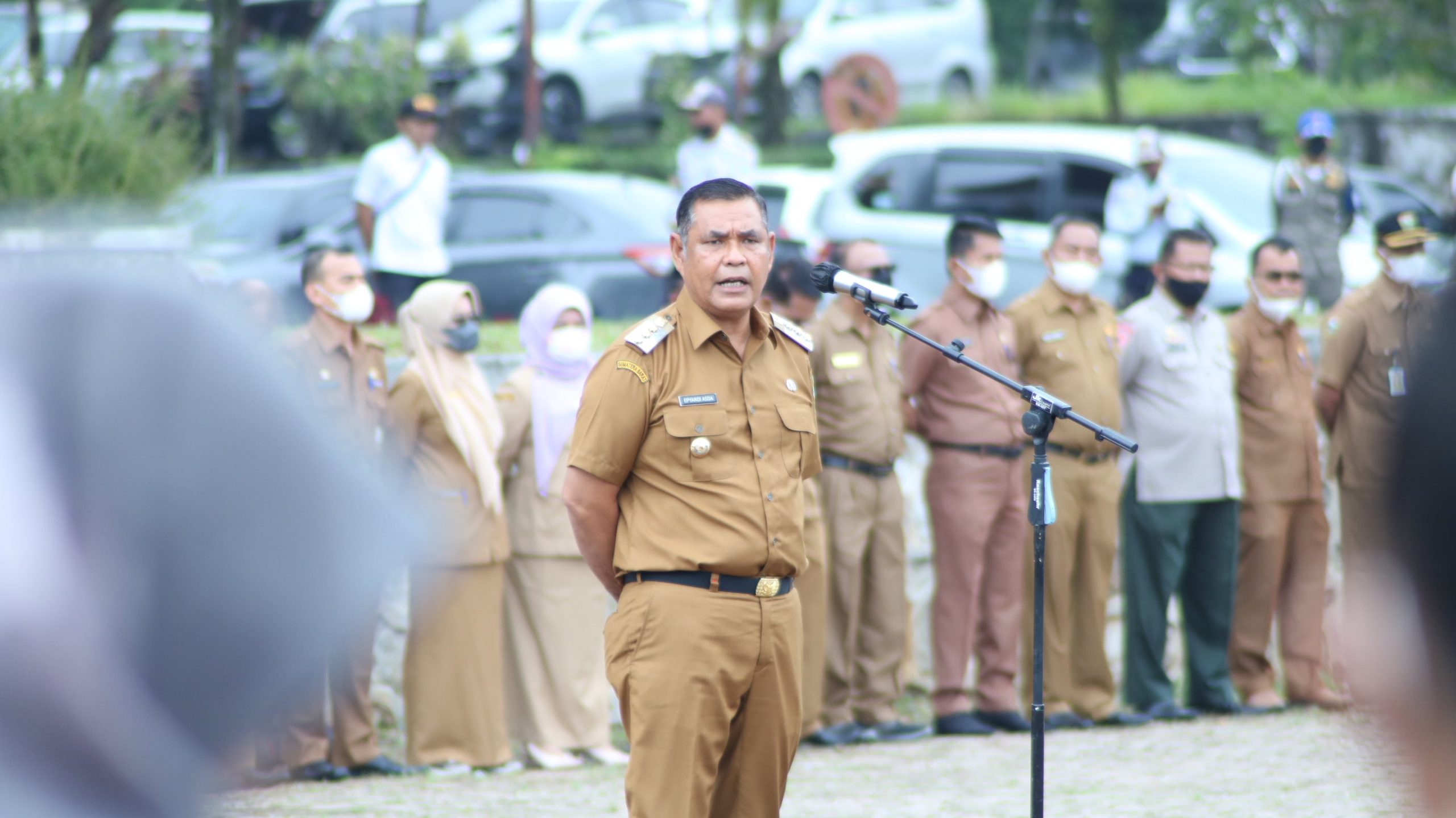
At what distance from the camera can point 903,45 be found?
23.2 m

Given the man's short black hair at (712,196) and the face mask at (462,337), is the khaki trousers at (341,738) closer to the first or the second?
the face mask at (462,337)

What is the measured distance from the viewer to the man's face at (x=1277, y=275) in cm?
931

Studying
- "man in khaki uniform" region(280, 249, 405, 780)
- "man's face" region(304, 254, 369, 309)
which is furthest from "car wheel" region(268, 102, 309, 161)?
"man's face" region(304, 254, 369, 309)

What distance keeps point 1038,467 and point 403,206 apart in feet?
20.5

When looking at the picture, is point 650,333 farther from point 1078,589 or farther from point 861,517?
point 1078,589

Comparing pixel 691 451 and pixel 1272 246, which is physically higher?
pixel 1272 246

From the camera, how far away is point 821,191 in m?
14.9

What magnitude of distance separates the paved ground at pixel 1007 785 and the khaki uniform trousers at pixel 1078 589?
27 centimetres

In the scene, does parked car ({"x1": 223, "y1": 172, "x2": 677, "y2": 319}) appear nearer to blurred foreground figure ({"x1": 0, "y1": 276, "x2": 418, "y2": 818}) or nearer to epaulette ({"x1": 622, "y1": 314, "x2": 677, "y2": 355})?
epaulette ({"x1": 622, "y1": 314, "x2": 677, "y2": 355})

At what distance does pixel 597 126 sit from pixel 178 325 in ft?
65.7

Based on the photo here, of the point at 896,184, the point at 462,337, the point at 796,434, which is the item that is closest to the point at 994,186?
the point at 896,184

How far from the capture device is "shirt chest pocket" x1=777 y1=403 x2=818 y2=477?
4.99m

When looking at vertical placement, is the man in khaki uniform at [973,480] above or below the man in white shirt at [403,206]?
below

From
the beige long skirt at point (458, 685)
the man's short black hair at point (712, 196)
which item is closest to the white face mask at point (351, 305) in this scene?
the beige long skirt at point (458, 685)
